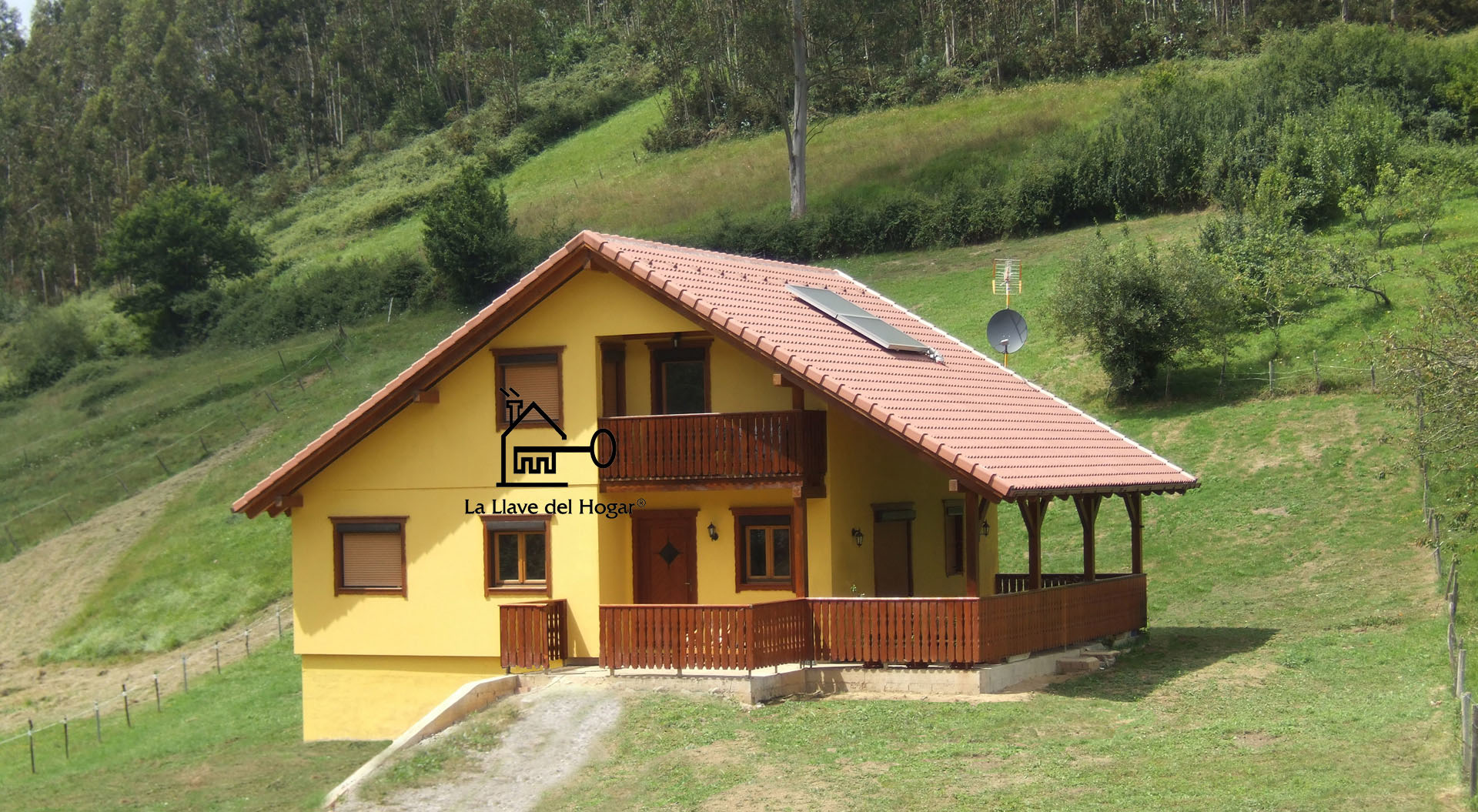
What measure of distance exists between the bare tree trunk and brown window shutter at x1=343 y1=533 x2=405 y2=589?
1499 inches

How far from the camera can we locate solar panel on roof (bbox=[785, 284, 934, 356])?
2431cm

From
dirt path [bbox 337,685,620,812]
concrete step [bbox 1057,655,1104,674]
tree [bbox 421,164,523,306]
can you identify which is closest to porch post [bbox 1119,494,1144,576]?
concrete step [bbox 1057,655,1104,674]

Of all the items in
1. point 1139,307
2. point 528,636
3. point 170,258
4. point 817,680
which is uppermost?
point 170,258

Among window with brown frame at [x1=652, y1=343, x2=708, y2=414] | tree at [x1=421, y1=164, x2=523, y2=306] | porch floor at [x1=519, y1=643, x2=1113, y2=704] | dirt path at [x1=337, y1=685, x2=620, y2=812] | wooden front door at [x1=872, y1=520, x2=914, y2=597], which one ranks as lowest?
dirt path at [x1=337, y1=685, x2=620, y2=812]

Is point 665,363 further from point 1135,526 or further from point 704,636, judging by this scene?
point 1135,526

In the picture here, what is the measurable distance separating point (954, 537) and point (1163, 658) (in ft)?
15.3

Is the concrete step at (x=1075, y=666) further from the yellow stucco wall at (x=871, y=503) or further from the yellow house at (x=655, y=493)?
the yellow stucco wall at (x=871, y=503)

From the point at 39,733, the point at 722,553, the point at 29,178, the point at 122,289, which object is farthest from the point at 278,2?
the point at 722,553

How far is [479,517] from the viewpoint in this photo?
2367 cm

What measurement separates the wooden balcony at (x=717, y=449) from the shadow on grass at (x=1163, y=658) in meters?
4.66

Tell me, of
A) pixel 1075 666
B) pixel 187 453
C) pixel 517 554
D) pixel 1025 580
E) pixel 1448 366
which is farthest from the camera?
pixel 187 453

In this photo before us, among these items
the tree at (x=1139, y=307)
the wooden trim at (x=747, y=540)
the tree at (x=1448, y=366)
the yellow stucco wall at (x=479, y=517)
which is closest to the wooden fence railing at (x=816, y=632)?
the yellow stucco wall at (x=479, y=517)

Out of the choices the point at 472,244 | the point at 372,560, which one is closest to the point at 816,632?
the point at 372,560

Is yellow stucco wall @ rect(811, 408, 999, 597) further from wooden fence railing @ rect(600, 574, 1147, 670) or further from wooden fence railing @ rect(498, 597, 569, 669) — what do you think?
wooden fence railing @ rect(498, 597, 569, 669)
